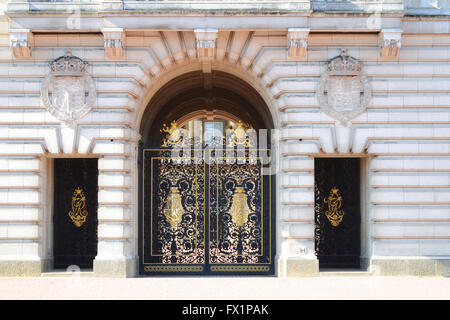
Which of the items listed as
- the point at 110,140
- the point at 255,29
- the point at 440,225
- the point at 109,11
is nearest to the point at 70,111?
the point at 110,140

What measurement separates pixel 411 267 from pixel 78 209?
31.2ft

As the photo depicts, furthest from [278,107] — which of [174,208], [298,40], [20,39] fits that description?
[20,39]

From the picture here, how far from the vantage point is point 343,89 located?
2153 centimetres

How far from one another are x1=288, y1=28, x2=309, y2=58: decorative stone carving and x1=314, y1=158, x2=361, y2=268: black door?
160 inches

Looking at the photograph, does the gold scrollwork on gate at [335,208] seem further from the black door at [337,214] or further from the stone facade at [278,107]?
the stone facade at [278,107]

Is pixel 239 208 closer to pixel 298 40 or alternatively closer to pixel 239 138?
pixel 239 138

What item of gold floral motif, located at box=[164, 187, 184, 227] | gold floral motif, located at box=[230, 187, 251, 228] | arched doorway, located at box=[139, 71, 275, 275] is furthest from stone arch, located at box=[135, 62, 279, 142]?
gold floral motif, located at box=[230, 187, 251, 228]

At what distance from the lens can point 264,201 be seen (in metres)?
23.5

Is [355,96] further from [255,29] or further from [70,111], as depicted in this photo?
[70,111]

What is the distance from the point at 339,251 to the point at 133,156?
665cm

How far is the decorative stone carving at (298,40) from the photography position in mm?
20953

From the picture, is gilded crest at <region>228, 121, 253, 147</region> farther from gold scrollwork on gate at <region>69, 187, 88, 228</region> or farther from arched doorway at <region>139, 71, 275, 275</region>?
gold scrollwork on gate at <region>69, 187, 88, 228</region>

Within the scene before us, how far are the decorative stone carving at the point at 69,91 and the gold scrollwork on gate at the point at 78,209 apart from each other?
122 inches

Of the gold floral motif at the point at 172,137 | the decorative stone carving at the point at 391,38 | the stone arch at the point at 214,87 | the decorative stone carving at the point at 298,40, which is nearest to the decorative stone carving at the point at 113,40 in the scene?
the stone arch at the point at 214,87
